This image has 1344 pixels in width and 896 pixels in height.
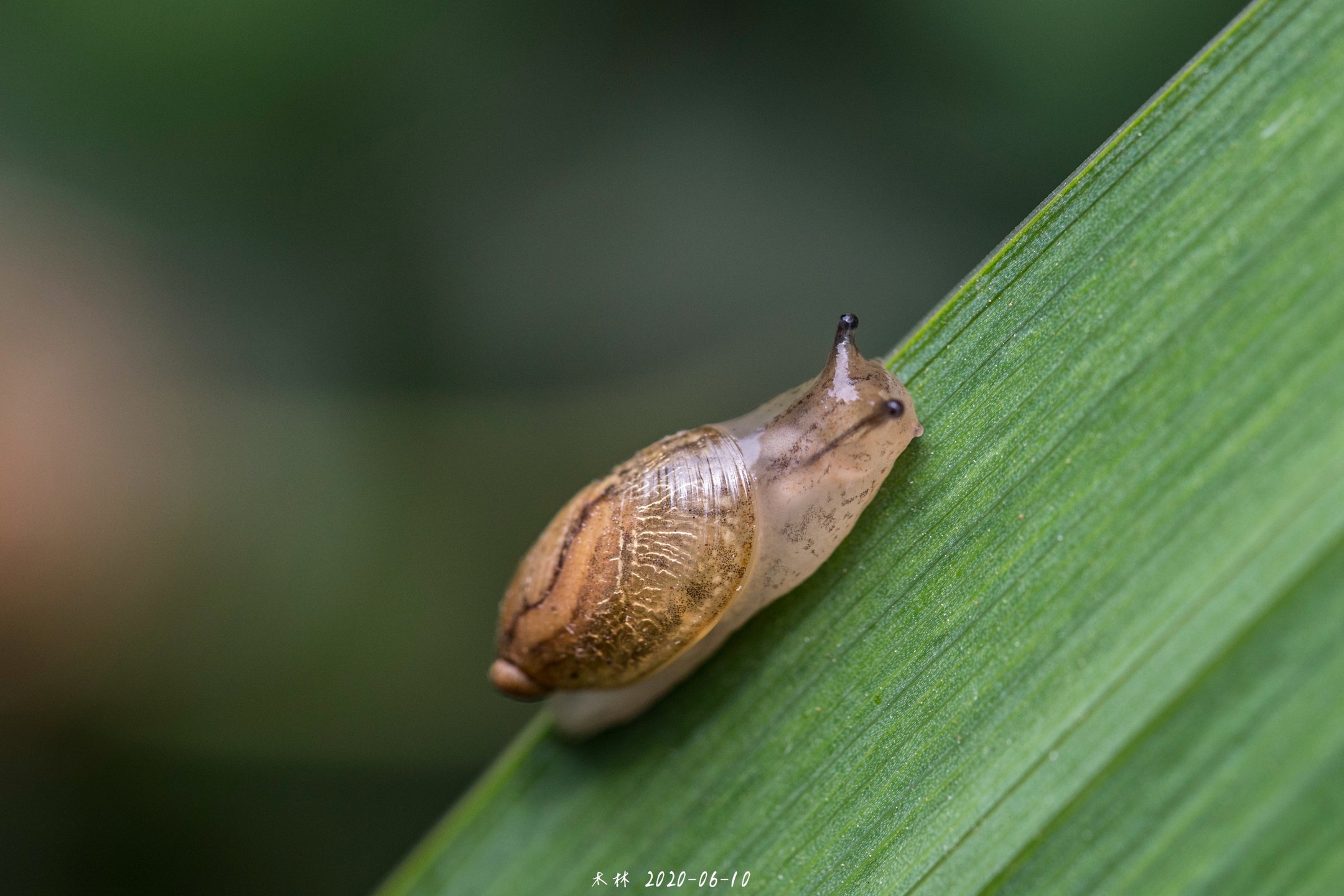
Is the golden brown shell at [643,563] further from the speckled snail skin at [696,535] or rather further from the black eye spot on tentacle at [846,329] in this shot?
the black eye spot on tentacle at [846,329]

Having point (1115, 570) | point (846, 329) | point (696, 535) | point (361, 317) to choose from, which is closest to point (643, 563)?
point (696, 535)

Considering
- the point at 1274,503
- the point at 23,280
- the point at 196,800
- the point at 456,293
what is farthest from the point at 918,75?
the point at 196,800

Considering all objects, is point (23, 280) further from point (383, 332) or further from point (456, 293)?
point (456, 293)

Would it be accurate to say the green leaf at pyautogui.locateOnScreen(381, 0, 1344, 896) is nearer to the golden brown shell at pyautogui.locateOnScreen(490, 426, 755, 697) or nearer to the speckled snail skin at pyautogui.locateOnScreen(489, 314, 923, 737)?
the speckled snail skin at pyautogui.locateOnScreen(489, 314, 923, 737)

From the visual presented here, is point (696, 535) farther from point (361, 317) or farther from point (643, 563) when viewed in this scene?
point (361, 317)

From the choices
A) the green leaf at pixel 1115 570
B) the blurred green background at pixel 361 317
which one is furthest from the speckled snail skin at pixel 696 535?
the blurred green background at pixel 361 317

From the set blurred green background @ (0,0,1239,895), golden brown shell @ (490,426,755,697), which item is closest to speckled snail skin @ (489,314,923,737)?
golden brown shell @ (490,426,755,697)
